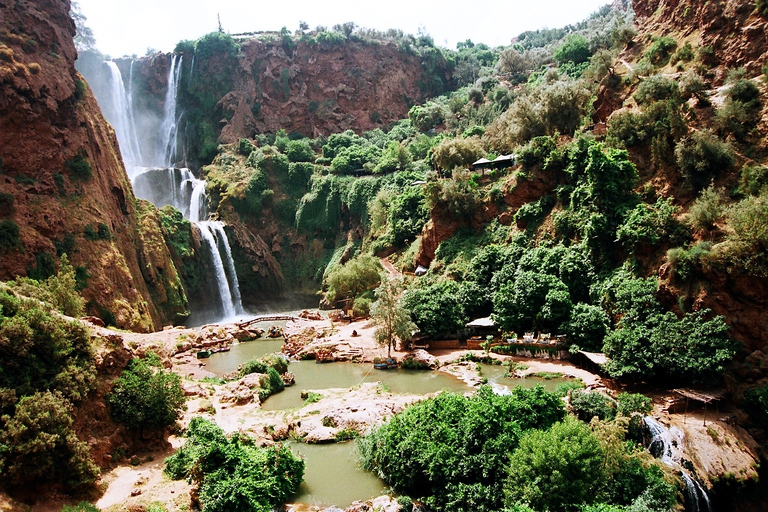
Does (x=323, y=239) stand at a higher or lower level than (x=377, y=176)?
lower

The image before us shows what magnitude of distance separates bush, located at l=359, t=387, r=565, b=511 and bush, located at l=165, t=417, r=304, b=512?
2.93m

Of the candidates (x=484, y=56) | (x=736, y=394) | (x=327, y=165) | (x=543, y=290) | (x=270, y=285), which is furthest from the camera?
(x=484, y=56)

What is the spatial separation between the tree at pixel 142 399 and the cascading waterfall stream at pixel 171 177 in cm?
2970

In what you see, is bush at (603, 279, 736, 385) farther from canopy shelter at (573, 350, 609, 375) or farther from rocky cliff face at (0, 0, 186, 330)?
Answer: rocky cliff face at (0, 0, 186, 330)

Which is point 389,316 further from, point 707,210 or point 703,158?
point 703,158

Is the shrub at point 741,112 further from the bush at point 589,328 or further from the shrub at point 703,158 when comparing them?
the bush at point 589,328

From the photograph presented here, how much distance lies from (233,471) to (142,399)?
4774 millimetres

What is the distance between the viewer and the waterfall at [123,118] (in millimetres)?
64500

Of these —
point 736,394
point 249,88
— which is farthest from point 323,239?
point 736,394

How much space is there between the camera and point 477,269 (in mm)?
32281

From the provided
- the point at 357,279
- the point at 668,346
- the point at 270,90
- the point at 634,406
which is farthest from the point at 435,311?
the point at 270,90

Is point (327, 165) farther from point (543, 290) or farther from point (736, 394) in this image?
point (736, 394)

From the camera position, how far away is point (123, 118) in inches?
2596

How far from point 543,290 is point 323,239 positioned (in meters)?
34.0
